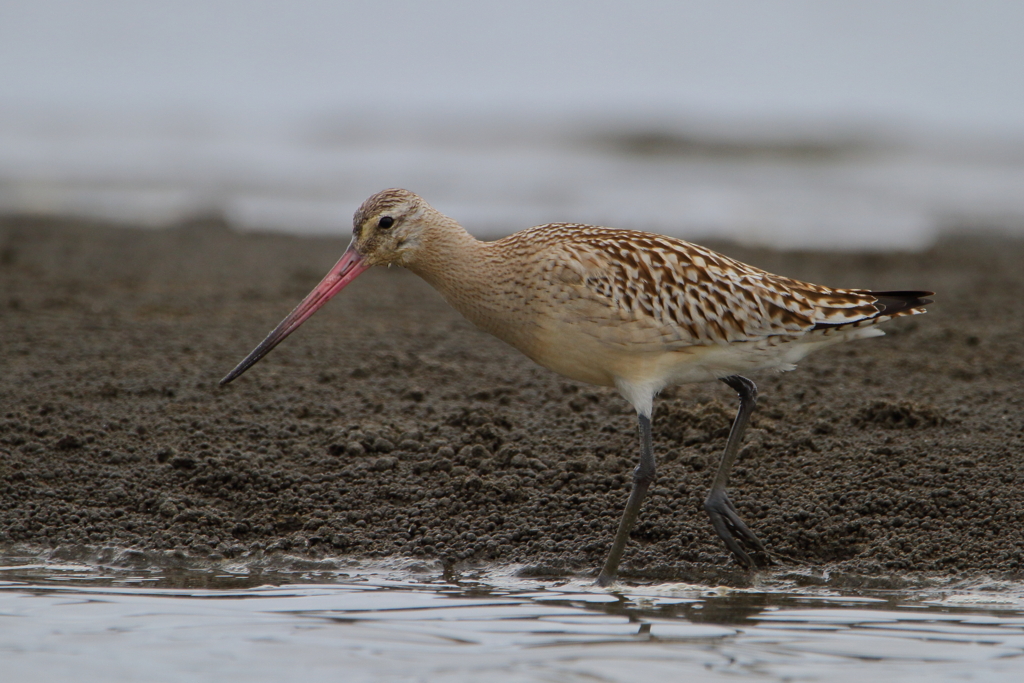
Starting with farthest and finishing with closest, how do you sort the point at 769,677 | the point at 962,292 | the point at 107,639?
the point at 962,292, the point at 107,639, the point at 769,677

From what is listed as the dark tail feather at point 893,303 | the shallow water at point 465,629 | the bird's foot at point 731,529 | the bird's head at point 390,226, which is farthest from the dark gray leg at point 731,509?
the bird's head at point 390,226

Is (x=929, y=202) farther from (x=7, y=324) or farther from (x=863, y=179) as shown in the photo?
(x=7, y=324)

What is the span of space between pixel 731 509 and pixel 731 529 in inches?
4.0

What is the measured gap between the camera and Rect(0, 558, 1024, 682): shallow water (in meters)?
4.43

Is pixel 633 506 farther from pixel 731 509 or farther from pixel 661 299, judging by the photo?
pixel 661 299

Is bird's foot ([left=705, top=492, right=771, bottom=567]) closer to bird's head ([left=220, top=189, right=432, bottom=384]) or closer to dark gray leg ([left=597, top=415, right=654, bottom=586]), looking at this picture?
dark gray leg ([left=597, top=415, right=654, bottom=586])

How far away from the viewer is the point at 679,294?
573 centimetres

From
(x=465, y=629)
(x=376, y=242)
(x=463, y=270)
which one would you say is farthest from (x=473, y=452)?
(x=465, y=629)

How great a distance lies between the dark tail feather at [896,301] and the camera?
5.90 metres

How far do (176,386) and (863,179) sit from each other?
745 inches

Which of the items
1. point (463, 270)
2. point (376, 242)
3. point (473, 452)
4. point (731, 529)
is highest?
point (376, 242)

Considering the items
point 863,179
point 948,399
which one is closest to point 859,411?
point 948,399

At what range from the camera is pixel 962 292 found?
11445 mm

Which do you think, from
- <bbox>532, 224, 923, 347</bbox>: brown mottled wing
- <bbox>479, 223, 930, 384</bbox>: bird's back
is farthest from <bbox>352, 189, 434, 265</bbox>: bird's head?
<bbox>532, 224, 923, 347</bbox>: brown mottled wing
